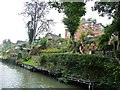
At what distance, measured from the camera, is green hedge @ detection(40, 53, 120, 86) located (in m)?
16.4

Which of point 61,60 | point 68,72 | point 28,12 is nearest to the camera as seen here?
point 68,72

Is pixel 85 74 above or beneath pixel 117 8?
beneath

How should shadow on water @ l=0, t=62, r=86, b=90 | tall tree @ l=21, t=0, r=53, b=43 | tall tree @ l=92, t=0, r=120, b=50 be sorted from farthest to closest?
tall tree @ l=21, t=0, r=53, b=43 → shadow on water @ l=0, t=62, r=86, b=90 → tall tree @ l=92, t=0, r=120, b=50

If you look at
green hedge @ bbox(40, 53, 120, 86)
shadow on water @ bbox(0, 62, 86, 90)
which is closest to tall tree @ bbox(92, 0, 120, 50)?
green hedge @ bbox(40, 53, 120, 86)

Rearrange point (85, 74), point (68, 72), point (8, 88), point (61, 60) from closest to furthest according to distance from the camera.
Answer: point (8, 88), point (85, 74), point (68, 72), point (61, 60)

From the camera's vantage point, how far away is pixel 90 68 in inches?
749

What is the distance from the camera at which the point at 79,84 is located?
20844 mm

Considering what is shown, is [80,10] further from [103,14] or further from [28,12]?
[28,12]

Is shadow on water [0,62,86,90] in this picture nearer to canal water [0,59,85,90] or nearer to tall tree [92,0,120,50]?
canal water [0,59,85,90]

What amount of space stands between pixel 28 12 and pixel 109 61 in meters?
37.2

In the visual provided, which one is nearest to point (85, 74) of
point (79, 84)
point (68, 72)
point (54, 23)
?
point (79, 84)

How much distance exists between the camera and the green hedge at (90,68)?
53.9 feet

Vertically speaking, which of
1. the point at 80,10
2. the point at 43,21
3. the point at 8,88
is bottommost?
the point at 8,88

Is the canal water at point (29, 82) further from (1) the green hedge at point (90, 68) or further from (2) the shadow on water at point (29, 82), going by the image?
(1) the green hedge at point (90, 68)
